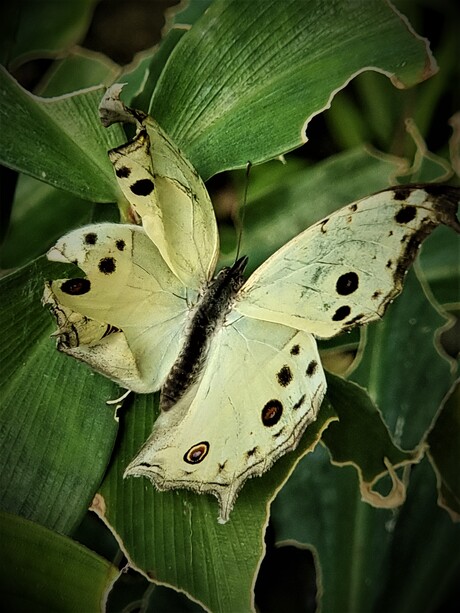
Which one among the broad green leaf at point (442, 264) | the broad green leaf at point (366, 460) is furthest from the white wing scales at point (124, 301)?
the broad green leaf at point (442, 264)

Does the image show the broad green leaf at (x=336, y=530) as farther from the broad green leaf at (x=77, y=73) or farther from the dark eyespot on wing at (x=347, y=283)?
the broad green leaf at (x=77, y=73)

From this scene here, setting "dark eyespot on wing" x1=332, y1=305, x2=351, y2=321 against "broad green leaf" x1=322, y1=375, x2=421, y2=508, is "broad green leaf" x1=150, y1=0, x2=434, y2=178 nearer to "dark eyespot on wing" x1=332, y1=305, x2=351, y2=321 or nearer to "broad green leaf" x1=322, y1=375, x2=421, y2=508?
"dark eyespot on wing" x1=332, y1=305, x2=351, y2=321

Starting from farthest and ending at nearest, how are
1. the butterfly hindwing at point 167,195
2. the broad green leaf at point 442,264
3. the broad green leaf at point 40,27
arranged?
the broad green leaf at point 442,264 < the broad green leaf at point 40,27 < the butterfly hindwing at point 167,195

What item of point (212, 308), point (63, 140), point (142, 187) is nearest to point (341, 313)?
point (212, 308)

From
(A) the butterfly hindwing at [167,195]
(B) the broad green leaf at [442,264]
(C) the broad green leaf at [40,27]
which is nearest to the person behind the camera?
(A) the butterfly hindwing at [167,195]

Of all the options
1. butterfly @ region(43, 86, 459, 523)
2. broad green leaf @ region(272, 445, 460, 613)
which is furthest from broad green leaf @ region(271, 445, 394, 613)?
butterfly @ region(43, 86, 459, 523)

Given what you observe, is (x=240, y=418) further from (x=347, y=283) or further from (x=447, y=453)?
(x=447, y=453)
